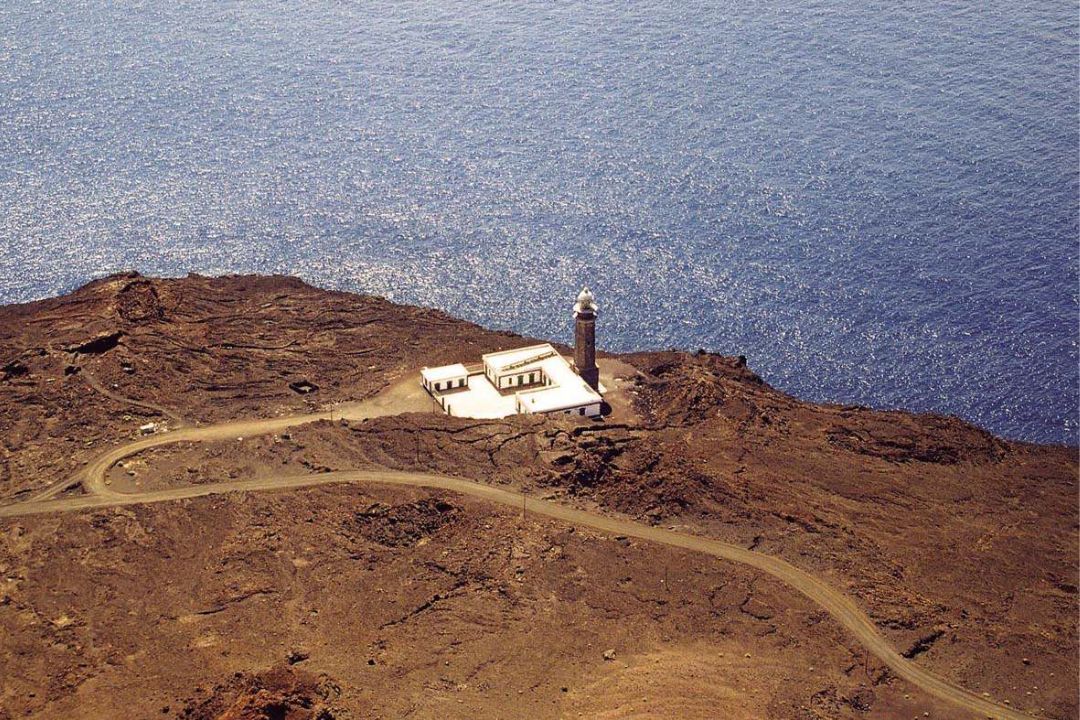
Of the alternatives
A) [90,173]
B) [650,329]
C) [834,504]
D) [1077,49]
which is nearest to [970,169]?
[1077,49]

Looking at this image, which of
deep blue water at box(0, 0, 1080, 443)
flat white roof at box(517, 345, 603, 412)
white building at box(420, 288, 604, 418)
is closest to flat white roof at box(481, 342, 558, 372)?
white building at box(420, 288, 604, 418)

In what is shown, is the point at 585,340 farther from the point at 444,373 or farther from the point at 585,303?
the point at 444,373

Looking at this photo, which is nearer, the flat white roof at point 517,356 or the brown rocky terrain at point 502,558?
the brown rocky terrain at point 502,558

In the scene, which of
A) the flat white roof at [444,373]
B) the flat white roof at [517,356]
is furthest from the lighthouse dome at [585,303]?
the flat white roof at [444,373]

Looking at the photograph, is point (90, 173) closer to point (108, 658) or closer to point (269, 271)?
point (269, 271)

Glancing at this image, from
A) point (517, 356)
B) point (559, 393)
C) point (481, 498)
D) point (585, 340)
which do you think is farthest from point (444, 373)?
point (481, 498)

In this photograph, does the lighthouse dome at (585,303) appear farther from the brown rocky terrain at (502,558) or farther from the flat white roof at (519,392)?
the brown rocky terrain at (502,558)
